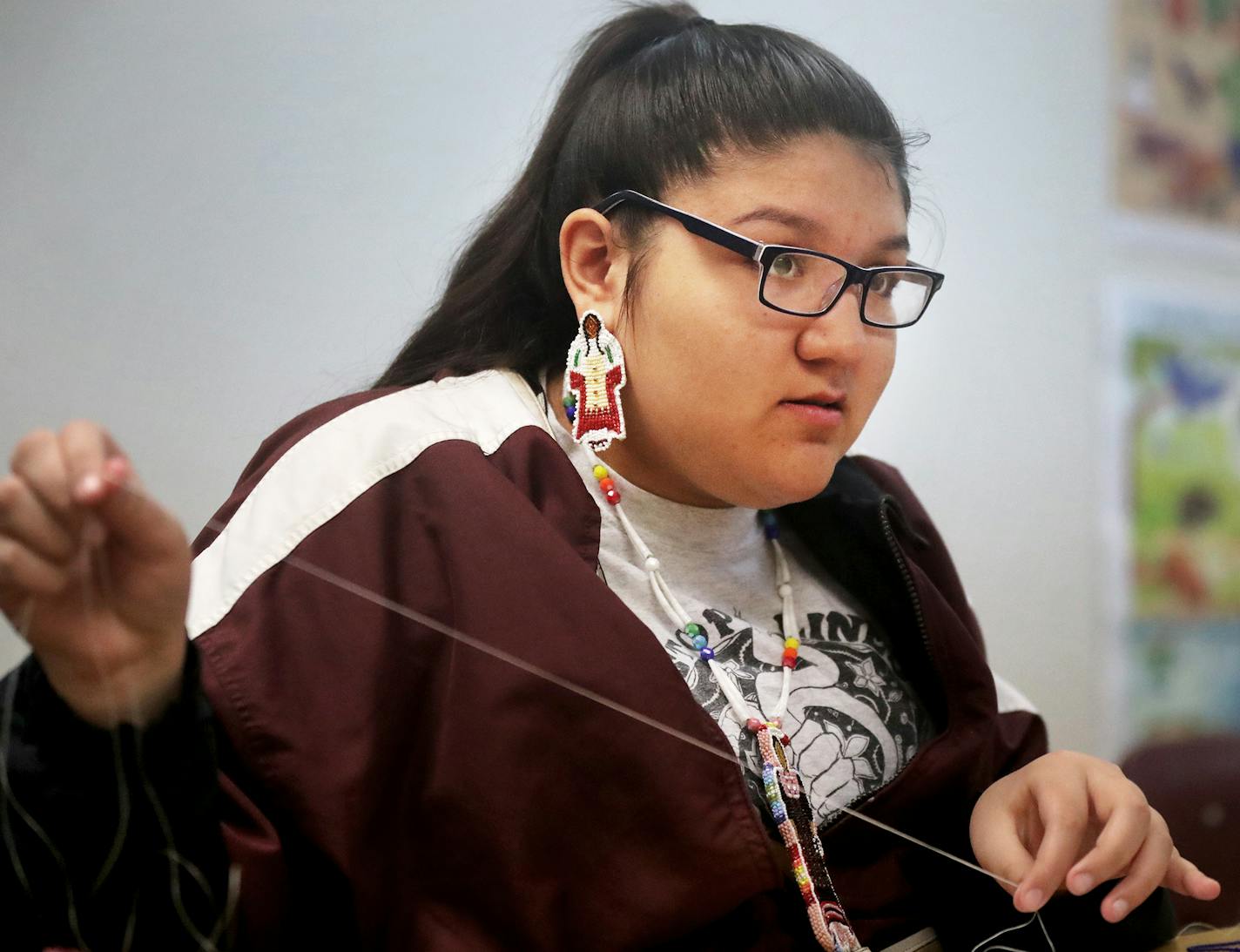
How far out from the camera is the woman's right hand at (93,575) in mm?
478

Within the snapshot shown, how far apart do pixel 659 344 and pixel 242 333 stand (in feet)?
0.88

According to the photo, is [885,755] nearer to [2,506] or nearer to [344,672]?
[344,672]

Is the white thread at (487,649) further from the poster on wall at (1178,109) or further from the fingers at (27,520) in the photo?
the poster on wall at (1178,109)

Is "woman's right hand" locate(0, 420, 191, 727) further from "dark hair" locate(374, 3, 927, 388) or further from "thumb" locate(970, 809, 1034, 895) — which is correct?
"thumb" locate(970, 809, 1034, 895)

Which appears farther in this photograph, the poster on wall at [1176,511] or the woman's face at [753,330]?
the poster on wall at [1176,511]

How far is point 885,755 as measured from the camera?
33.7 inches

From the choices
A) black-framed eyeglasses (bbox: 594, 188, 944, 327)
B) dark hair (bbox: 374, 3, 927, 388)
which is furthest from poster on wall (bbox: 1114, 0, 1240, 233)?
black-framed eyeglasses (bbox: 594, 188, 944, 327)

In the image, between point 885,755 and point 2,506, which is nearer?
point 2,506

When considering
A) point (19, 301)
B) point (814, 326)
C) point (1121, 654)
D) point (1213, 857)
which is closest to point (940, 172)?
point (814, 326)

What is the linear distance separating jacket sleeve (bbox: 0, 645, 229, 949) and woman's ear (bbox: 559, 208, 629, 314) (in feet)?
1.26

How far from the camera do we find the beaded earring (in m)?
0.79

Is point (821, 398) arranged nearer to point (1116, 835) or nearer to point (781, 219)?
point (781, 219)

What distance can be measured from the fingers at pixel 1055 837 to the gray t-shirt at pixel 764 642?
0.11 meters

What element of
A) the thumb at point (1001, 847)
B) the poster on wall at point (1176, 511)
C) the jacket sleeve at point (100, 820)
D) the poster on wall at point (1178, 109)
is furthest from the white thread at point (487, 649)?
the poster on wall at point (1178, 109)
